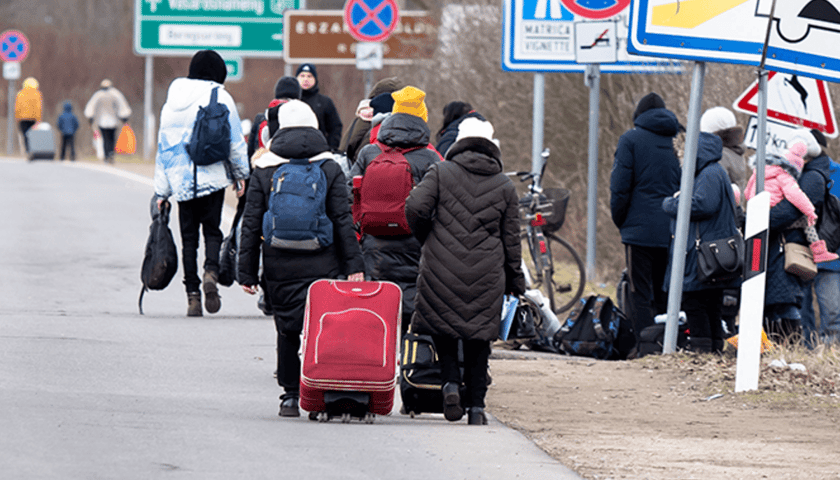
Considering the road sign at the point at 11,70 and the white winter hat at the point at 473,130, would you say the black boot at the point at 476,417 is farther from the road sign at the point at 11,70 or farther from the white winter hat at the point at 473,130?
the road sign at the point at 11,70

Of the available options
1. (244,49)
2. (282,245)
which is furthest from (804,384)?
(244,49)

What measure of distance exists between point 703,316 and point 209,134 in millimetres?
3685

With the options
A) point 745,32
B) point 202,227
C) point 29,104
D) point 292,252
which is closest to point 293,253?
point 292,252

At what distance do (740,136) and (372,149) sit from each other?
3599 millimetres

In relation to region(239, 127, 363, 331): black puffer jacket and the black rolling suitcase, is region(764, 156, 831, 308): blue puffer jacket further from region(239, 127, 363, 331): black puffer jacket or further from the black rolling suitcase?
region(239, 127, 363, 331): black puffer jacket

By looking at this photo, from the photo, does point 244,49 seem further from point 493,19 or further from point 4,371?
point 4,371

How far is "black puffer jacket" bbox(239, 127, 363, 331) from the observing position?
8.09 meters

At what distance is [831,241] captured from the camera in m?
11.5

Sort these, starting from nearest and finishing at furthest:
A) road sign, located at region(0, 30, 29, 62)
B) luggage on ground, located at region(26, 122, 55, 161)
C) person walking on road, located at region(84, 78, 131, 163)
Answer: luggage on ground, located at region(26, 122, 55, 161) → person walking on road, located at region(84, 78, 131, 163) → road sign, located at region(0, 30, 29, 62)

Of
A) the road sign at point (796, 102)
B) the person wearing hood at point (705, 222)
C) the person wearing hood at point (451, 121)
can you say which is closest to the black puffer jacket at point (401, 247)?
the person wearing hood at point (705, 222)

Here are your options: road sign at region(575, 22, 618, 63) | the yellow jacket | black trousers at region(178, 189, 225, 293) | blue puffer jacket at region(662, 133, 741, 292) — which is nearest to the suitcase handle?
blue puffer jacket at region(662, 133, 741, 292)

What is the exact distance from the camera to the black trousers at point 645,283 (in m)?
11.3

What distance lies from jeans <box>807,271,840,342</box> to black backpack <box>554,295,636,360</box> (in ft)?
4.86

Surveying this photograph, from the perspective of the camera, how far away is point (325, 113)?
1403 centimetres
